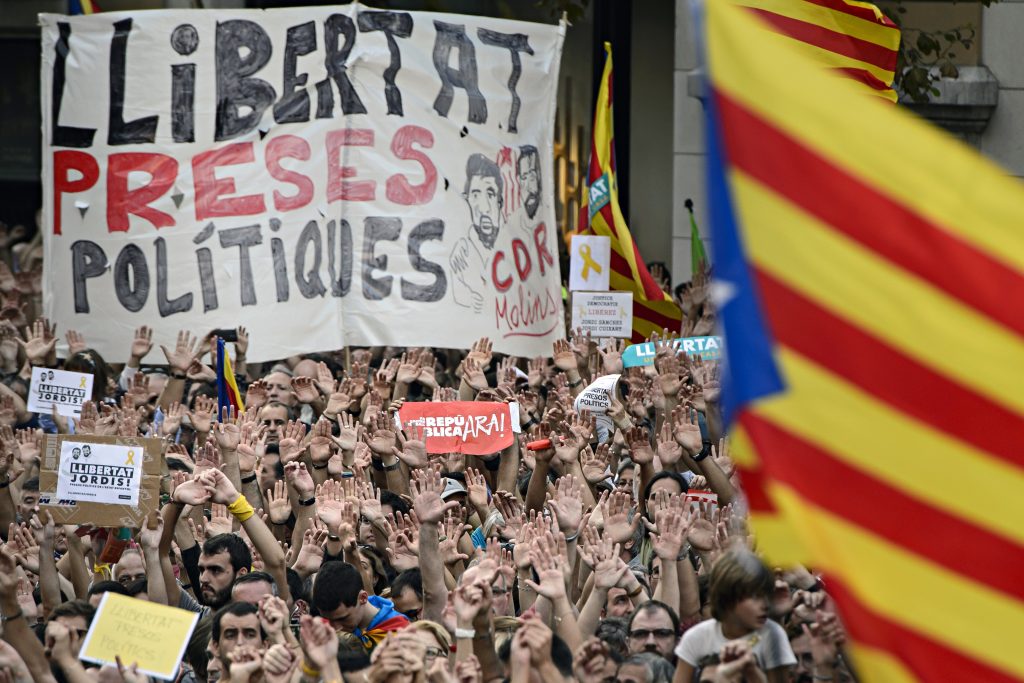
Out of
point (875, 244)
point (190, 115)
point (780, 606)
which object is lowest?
point (780, 606)

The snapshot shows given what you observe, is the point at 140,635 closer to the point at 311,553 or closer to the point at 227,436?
the point at 311,553

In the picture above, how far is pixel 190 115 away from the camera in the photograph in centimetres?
1041

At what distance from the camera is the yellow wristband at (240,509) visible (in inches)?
256

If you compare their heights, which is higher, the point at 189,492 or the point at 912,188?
the point at 912,188

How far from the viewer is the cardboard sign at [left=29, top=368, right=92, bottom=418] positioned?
9.30 metres

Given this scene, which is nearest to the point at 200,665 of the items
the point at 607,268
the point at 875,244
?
the point at 875,244

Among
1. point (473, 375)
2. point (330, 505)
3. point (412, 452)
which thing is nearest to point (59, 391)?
point (473, 375)

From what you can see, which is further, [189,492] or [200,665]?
[189,492]

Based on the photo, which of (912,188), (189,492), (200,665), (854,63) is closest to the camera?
(912,188)

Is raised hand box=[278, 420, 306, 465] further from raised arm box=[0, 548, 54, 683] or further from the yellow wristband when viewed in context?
raised arm box=[0, 548, 54, 683]

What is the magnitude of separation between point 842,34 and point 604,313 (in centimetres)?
299

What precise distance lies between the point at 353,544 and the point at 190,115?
180 inches

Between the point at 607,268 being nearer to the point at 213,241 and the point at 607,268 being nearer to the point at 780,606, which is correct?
the point at 213,241

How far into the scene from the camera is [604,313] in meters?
11.6
